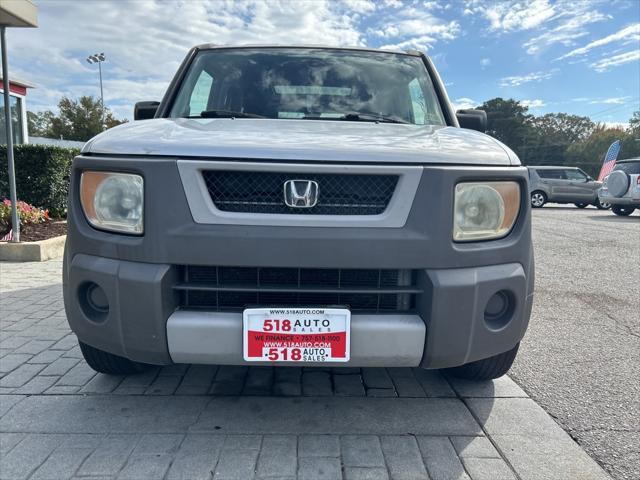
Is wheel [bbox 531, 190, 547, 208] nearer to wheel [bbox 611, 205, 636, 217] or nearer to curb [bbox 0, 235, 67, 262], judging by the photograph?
wheel [bbox 611, 205, 636, 217]

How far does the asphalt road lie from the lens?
7.18 ft

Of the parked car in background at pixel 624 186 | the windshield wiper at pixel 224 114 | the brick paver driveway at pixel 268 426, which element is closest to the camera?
the brick paver driveway at pixel 268 426

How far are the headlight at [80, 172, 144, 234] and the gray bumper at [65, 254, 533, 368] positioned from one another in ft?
0.50

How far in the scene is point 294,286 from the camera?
1.89 meters

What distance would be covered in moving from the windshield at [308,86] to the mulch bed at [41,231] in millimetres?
4576

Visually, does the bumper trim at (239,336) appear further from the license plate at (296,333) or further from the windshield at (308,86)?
the windshield at (308,86)

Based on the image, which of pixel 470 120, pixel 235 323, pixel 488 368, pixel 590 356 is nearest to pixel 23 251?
pixel 235 323

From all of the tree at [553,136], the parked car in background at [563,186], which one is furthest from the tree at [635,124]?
the parked car in background at [563,186]

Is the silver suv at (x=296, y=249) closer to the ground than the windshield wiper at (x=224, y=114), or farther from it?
closer to the ground

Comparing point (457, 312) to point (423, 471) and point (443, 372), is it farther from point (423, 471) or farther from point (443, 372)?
point (443, 372)

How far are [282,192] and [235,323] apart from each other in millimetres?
533

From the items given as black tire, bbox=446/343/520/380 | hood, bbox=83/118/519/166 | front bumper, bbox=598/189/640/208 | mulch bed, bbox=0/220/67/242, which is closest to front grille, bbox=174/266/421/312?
hood, bbox=83/118/519/166

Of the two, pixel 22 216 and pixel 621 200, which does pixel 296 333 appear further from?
pixel 621 200

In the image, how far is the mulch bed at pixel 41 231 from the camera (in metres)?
6.46
